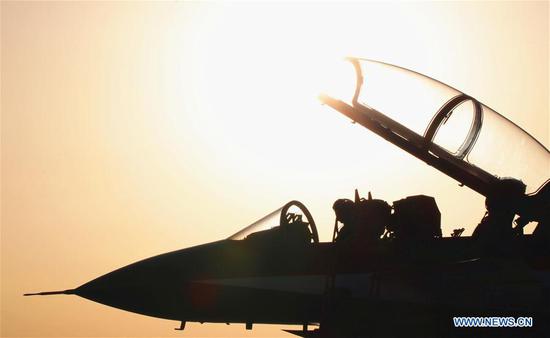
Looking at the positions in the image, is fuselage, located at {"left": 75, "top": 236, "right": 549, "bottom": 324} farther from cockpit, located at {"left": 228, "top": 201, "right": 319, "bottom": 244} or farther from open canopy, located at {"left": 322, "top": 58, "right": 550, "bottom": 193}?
open canopy, located at {"left": 322, "top": 58, "right": 550, "bottom": 193}

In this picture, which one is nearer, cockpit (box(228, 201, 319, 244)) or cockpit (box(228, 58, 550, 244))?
cockpit (box(228, 58, 550, 244))

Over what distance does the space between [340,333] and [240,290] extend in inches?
52.6

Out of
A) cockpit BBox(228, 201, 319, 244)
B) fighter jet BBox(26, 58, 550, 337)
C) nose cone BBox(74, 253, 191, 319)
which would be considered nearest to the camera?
fighter jet BBox(26, 58, 550, 337)

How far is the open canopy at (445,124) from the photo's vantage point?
36.9ft

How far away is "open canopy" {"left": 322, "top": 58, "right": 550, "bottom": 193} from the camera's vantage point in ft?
36.9

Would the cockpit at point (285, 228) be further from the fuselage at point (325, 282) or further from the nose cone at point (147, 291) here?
the nose cone at point (147, 291)

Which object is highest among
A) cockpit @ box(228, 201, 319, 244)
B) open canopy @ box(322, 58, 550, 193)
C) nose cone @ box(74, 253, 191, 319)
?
open canopy @ box(322, 58, 550, 193)

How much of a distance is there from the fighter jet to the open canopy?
13 millimetres

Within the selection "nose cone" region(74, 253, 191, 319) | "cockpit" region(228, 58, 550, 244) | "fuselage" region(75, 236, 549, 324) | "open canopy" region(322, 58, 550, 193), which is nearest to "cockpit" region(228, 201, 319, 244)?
"cockpit" region(228, 58, 550, 244)

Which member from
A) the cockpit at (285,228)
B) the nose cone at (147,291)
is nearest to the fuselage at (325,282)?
the nose cone at (147,291)

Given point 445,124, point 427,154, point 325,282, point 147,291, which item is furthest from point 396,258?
point 147,291

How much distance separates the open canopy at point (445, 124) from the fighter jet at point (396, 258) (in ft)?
0.04

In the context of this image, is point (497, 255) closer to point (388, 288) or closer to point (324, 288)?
point (388, 288)

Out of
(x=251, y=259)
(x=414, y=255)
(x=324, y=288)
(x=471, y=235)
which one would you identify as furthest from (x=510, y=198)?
(x=251, y=259)
